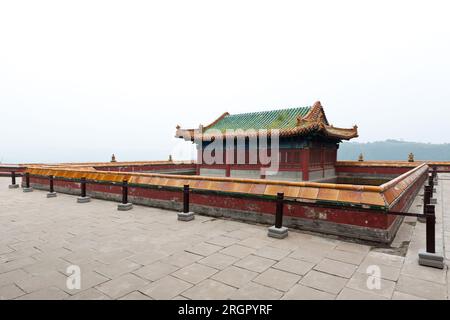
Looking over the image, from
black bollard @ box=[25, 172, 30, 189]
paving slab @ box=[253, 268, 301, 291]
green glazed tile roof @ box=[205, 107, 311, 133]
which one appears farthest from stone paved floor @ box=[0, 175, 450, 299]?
green glazed tile roof @ box=[205, 107, 311, 133]

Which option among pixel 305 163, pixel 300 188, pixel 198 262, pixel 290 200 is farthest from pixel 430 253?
pixel 305 163

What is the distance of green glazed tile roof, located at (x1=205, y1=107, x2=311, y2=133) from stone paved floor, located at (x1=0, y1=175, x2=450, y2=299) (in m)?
12.0

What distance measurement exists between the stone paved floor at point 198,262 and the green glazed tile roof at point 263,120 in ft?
39.2

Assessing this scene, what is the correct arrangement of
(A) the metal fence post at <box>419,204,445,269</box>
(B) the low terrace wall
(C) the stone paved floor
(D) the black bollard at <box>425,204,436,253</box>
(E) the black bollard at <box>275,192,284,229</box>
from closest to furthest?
(C) the stone paved floor
(A) the metal fence post at <box>419,204,445,269</box>
(D) the black bollard at <box>425,204,436,253</box>
(B) the low terrace wall
(E) the black bollard at <box>275,192,284,229</box>

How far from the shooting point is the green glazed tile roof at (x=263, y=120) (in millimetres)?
18745

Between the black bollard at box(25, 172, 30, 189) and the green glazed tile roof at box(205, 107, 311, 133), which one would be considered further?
the green glazed tile roof at box(205, 107, 311, 133)

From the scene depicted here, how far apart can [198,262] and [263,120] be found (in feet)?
54.7

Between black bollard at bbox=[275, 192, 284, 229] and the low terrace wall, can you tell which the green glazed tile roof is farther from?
black bollard at bbox=[275, 192, 284, 229]

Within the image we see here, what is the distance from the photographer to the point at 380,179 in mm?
20328

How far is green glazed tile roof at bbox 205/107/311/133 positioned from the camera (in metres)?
18.7

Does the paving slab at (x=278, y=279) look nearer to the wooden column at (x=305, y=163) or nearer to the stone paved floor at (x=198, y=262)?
the stone paved floor at (x=198, y=262)

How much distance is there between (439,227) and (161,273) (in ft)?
24.1
